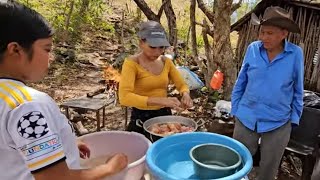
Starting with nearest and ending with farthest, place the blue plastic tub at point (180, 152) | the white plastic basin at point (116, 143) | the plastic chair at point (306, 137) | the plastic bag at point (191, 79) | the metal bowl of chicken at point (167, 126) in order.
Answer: the blue plastic tub at point (180, 152) < the white plastic basin at point (116, 143) < the metal bowl of chicken at point (167, 126) < the plastic chair at point (306, 137) < the plastic bag at point (191, 79)

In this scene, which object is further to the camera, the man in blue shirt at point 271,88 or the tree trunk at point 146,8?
the tree trunk at point 146,8

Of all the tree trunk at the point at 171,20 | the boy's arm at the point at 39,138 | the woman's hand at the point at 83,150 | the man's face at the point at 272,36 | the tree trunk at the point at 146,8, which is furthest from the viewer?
the tree trunk at the point at 171,20

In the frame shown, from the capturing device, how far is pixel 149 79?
7.55 ft

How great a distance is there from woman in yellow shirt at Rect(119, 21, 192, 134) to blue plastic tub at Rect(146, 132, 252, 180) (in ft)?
2.06

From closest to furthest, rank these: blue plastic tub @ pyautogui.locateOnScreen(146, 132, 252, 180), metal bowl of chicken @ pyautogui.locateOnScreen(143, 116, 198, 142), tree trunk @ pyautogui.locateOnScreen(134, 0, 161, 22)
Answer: blue plastic tub @ pyautogui.locateOnScreen(146, 132, 252, 180), metal bowl of chicken @ pyautogui.locateOnScreen(143, 116, 198, 142), tree trunk @ pyautogui.locateOnScreen(134, 0, 161, 22)

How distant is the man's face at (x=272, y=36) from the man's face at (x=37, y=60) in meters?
1.77

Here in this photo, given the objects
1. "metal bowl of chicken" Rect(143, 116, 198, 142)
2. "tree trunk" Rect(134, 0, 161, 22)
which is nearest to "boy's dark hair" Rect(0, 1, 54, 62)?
"metal bowl of chicken" Rect(143, 116, 198, 142)

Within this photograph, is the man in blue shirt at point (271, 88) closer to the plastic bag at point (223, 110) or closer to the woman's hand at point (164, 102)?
the woman's hand at point (164, 102)

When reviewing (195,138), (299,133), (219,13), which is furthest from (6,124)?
(219,13)

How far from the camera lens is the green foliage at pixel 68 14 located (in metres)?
8.98

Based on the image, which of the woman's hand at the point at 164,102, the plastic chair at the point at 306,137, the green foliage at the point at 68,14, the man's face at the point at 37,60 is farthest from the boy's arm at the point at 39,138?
the green foliage at the point at 68,14

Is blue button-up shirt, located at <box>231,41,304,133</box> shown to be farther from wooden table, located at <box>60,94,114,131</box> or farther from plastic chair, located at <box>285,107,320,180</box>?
wooden table, located at <box>60,94,114,131</box>

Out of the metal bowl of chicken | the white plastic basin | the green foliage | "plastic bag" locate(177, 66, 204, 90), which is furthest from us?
the green foliage

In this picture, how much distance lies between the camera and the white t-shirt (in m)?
0.83
